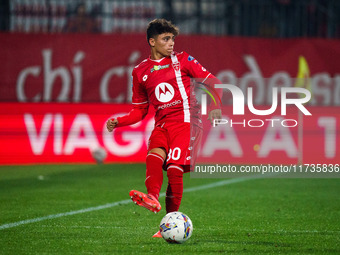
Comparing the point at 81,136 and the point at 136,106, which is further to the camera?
the point at 81,136

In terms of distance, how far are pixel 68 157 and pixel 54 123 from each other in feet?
2.39

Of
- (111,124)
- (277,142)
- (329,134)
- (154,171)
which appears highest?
(111,124)

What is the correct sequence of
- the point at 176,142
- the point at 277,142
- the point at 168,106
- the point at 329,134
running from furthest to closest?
the point at 329,134 → the point at 277,142 → the point at 168,106 → the point at 176,142

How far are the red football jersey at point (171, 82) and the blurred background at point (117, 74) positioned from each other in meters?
7.99

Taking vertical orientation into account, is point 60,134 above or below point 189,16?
below

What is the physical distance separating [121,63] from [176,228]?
31.8ft

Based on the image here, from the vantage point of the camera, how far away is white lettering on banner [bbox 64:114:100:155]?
15117 mm

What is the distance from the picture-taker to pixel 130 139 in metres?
15.3

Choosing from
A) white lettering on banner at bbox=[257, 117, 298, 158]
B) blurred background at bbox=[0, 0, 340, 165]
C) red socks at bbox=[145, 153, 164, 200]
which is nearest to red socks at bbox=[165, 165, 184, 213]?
red socks at bbox=[145, 153, 164, 200]

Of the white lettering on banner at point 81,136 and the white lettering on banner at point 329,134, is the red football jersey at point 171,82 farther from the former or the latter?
the white lettering on banner at point 329,134

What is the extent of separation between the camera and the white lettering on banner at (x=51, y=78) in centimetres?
1523

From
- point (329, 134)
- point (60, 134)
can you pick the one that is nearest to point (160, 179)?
point (60, 134)

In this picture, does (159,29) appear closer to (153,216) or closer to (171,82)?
(171,82)

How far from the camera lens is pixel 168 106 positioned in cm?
698
